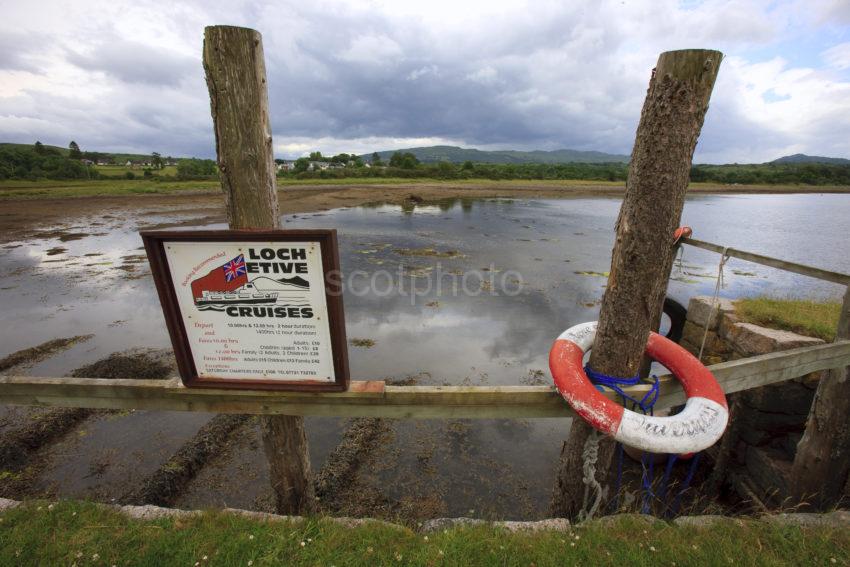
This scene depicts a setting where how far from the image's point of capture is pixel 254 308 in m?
2.46

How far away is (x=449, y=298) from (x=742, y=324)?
7153mm

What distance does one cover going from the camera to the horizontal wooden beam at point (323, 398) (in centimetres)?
271

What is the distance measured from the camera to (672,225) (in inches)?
94.5

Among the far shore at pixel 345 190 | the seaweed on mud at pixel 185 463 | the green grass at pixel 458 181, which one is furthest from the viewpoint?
the green grass at pixel 458 181

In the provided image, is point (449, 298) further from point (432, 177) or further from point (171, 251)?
point (432, 177)

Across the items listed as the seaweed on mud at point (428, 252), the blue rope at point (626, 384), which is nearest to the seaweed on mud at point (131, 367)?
the blue rope at point (626, 384)

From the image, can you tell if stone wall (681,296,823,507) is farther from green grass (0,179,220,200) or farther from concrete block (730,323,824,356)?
green grass (0,179,220,200)

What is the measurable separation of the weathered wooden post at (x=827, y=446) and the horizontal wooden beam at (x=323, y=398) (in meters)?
1.59

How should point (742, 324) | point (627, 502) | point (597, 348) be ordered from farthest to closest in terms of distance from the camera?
point (742, 324) → point (627, 502) → point (597, 348)

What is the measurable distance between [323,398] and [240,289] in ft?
3.02

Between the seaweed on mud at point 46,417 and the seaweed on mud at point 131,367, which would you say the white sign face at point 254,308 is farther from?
the seaweed on mud at point 131,367

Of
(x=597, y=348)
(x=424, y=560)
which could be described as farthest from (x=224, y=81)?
(x=424, y=560)

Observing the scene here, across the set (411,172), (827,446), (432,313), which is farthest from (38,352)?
(411,172)

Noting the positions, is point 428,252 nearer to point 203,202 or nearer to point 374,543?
point 374,543
